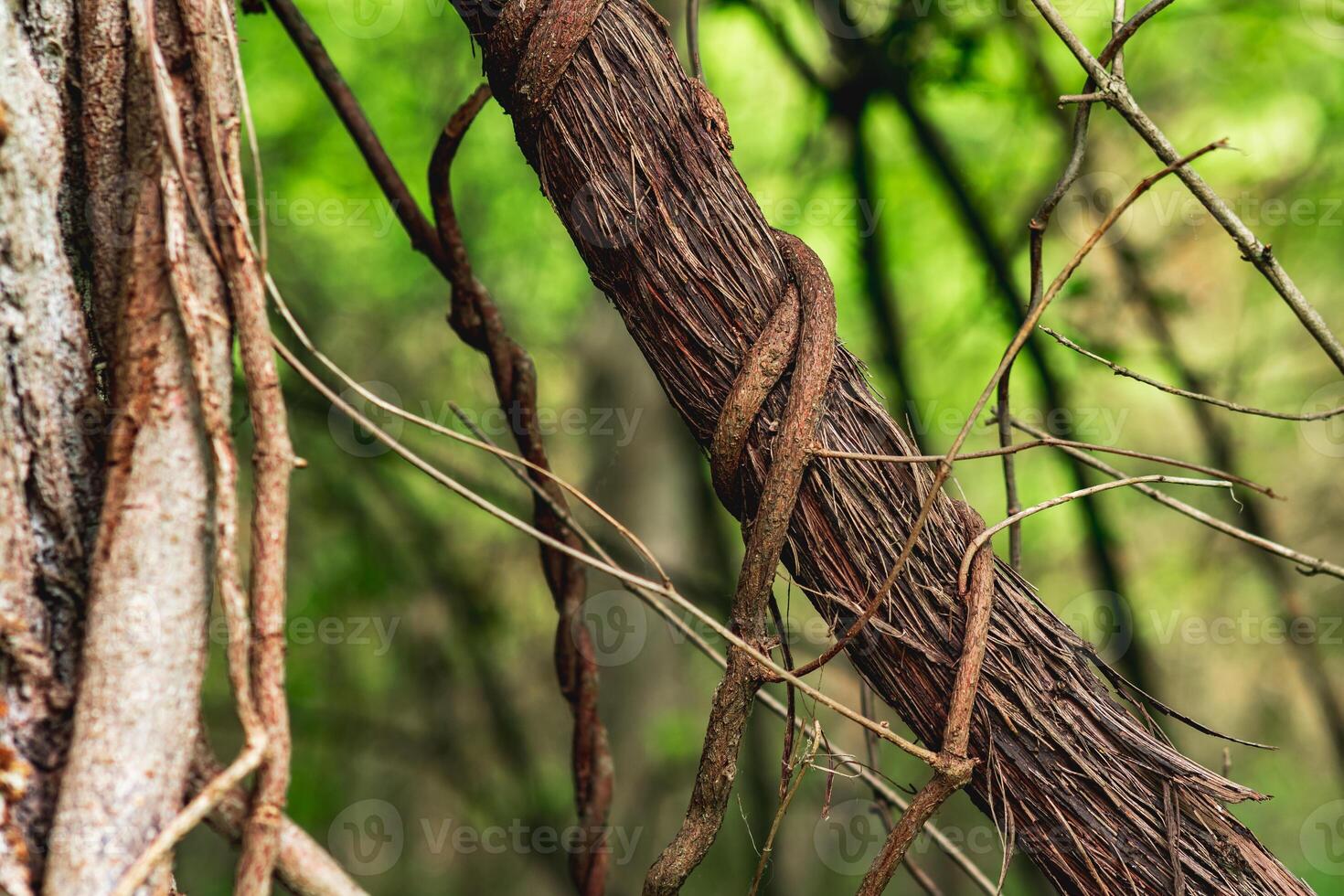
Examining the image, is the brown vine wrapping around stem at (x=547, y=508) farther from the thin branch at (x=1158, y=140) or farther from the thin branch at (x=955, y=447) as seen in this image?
the thin branch at (x=1158, y=140)

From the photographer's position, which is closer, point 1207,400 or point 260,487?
point 260,487

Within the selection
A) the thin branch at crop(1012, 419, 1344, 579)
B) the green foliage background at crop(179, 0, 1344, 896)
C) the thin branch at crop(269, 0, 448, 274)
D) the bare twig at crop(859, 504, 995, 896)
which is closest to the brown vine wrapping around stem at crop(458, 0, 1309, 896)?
the bare twig at crop(859, 504, 995, 896)

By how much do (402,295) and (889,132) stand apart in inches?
90.7

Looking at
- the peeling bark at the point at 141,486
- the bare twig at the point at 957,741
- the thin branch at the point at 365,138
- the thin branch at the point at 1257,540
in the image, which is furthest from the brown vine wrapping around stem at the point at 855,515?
the thin branch at the point at 365,138

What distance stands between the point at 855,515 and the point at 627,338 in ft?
9.70

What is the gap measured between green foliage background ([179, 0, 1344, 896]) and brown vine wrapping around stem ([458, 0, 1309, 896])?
4.97 feet

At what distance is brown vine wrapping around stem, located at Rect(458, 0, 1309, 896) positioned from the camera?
79cm

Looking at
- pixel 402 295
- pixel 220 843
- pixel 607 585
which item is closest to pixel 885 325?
pixel 607 585

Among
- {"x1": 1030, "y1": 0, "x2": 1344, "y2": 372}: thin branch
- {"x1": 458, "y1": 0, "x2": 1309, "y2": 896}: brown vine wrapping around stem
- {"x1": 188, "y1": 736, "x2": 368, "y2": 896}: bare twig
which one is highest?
{"x1": 1030, "y1": 0, "x2": 1344, "y2": 372}: thin branch

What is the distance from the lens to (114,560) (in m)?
0.67

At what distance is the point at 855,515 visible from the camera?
0.81 meters

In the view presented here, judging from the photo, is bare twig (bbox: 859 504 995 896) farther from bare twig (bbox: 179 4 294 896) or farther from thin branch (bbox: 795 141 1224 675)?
bare twig (bbox: 179 4 294 896)

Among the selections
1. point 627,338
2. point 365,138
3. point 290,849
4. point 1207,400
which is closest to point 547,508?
point 365,138

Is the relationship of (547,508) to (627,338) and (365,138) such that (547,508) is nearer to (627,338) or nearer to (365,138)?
(365,138)
